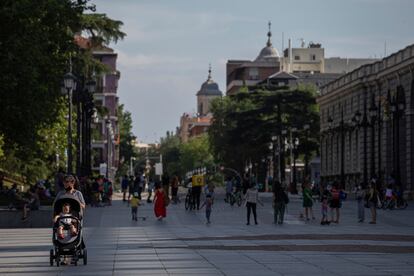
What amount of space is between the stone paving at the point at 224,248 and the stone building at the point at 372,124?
84.8 ft

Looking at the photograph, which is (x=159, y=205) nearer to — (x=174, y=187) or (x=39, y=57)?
(x=39, y=57)

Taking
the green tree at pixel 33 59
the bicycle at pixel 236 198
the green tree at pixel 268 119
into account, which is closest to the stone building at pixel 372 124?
the green tree at pixel 268 119

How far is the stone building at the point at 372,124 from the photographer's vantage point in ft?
275

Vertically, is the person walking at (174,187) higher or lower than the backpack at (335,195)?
higher

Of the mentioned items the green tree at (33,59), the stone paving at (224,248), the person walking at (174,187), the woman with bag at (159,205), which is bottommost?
the stone paving at (224,248)

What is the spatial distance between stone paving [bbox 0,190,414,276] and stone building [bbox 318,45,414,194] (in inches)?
1017

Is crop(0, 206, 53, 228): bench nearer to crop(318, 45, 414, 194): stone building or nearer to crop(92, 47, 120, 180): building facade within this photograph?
crop(318, 45, 414, 194): stone building

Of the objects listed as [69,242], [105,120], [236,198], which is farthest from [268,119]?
[69,242]

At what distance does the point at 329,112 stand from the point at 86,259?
327 ft

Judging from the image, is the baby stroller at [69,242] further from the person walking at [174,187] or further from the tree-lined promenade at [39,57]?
the person walking at [174,187]

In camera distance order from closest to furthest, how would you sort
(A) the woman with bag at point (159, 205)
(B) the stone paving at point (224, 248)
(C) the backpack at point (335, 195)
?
(B) the stone paving at point (224, 248), (C) the backpack at point (335, 195), (A) the woman with bag at point (159, 205)

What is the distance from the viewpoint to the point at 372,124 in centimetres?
7300

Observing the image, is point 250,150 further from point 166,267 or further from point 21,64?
point 166,267

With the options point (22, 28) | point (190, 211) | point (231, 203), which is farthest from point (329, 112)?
point (22, 28)
